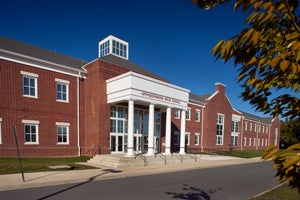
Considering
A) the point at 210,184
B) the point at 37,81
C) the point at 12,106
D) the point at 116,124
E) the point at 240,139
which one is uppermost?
the point at 37,81

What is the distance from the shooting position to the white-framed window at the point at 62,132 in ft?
62.4

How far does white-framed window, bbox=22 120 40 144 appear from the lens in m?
17.2

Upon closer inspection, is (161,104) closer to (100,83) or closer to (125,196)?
(100,83)

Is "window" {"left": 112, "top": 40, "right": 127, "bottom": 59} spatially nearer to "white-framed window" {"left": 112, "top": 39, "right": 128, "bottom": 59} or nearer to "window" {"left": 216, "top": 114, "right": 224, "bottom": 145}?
"white-framed window" {"left": 112, "top": 39, "right": 128, "bottom": 59}

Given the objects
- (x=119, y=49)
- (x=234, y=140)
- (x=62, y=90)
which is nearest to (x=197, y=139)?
(x=234, y=140)

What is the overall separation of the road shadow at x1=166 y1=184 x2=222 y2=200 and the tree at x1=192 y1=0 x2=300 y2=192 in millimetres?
7376

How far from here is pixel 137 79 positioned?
18828 mm

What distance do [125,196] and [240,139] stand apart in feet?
139

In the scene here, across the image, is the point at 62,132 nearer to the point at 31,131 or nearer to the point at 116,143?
the point at 31,131

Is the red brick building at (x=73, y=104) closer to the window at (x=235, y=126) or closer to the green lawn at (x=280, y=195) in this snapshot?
the green lawn at (x=280, y=195)

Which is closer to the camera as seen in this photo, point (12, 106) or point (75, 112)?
point (12, 106)

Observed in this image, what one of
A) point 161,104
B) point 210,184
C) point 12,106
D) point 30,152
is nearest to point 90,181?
point 210,184

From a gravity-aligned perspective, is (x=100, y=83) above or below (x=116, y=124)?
above

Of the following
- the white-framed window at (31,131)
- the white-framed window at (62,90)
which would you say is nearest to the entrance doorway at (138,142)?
the white-framed window at (62,90)
